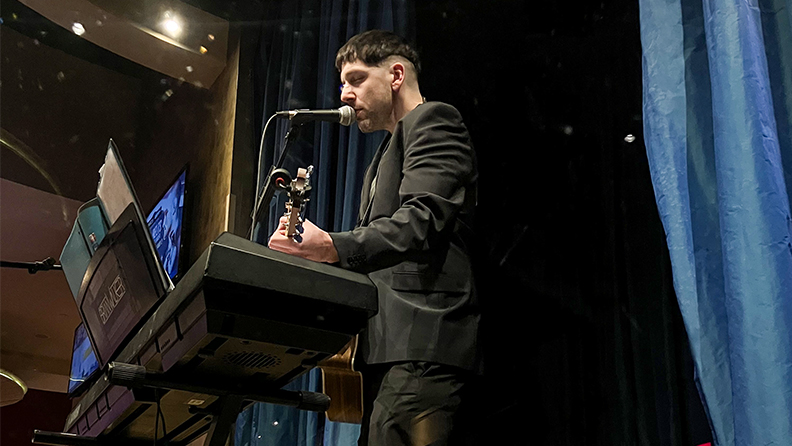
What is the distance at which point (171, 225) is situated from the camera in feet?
12.5

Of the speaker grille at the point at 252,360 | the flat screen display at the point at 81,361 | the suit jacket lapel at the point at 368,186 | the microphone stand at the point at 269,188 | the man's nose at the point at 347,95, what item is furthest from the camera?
the flat screen display at the point at 81,361

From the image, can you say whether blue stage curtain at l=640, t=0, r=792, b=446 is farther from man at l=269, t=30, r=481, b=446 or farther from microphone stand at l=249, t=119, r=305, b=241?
microphone stand at l=249, t=119, r=305, b=241

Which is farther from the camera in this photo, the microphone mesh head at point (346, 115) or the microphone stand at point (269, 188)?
the microphone mesh head at point (346, 115)

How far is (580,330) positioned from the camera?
202 centimetres

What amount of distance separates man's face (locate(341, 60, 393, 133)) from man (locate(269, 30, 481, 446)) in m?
0.19

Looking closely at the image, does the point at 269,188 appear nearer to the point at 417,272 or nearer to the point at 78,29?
the point at 417,272

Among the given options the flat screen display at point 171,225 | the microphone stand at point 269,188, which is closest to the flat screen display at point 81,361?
the flat screen display at point 171,225

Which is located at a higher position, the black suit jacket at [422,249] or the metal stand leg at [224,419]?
the black suit jacket at [422,249]

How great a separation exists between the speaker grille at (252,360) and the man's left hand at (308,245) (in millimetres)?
224

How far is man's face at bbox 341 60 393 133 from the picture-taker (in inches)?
72.0

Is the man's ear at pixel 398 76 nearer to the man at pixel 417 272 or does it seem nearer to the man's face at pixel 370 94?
the man's face at pixel 370 94

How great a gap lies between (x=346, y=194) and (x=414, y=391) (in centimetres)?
125

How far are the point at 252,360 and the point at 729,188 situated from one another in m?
0.82

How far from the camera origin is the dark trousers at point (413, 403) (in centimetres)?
137
